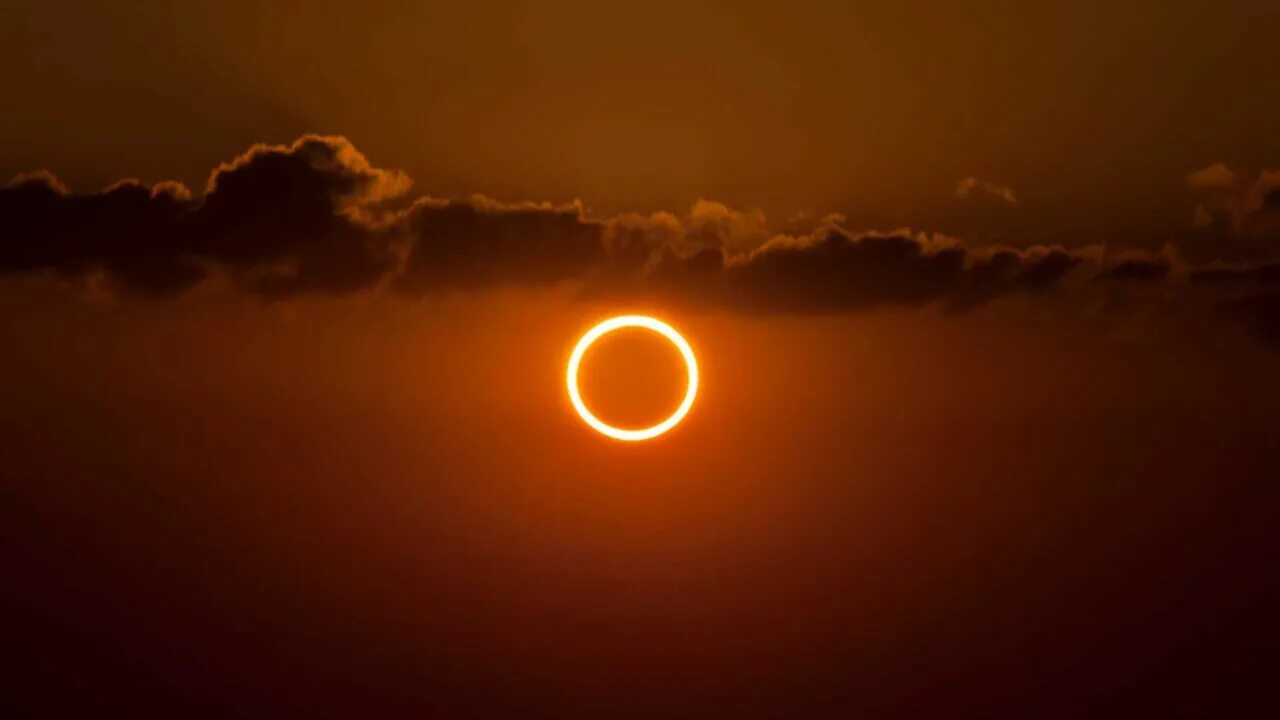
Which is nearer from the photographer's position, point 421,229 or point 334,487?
point 421,229

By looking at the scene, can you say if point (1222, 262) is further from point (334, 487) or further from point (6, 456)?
point (6, 456)

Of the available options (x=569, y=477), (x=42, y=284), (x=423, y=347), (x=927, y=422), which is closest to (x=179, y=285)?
(x=42, y=284)

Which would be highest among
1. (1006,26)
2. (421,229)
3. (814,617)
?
(1006,26)

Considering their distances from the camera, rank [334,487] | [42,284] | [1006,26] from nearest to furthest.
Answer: [1006,26]
[42,284]
[334,487]

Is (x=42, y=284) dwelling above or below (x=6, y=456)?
above

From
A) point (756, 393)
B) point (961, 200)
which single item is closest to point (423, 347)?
point (756, 393)

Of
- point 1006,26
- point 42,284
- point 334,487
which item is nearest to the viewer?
point 1006,26
